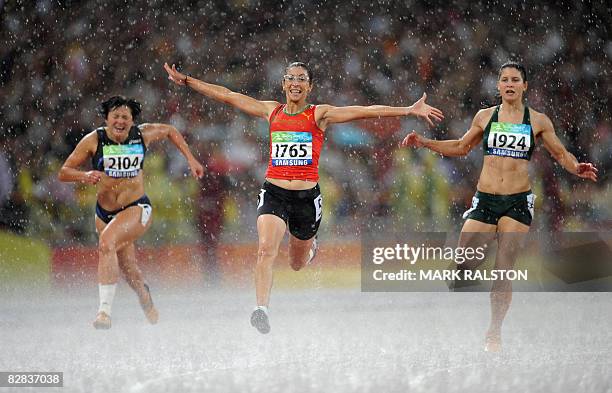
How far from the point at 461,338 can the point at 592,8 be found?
6.09m

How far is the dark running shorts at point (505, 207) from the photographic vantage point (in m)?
5.81

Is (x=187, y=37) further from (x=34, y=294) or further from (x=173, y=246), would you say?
(x=34, y=294)

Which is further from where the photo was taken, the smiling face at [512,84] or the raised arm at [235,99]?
the raised arm at [235,99]

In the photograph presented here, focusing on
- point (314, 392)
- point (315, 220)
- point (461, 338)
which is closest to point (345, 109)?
point (315, 220)

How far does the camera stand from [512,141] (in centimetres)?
585

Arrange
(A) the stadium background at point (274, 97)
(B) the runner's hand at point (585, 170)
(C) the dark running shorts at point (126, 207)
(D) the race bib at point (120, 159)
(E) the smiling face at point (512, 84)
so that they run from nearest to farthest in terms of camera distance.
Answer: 1. (B) the runner's hand at point (585, 170)
2. (E) the smiling face at point (512, 84)
3. (D) the race bib at point (120, 159)
4. (C) the dark running shorts at point (126, 207)
5. (A) the stadium background at point (274, 97)

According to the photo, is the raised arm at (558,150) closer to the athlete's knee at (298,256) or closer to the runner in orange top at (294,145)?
the runner in orange top at (294,145)

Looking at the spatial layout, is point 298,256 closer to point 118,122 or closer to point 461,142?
point 461,142

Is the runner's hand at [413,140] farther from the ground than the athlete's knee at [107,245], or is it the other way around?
the runner's hand at [413,140]

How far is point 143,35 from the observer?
36.8 ft

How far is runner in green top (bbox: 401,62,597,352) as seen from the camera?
581cm

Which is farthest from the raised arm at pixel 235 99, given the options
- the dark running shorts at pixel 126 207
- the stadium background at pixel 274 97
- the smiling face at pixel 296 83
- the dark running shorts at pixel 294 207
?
the stadium background at pixel 274 97

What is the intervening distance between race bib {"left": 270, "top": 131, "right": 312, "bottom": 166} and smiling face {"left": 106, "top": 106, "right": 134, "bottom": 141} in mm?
1123

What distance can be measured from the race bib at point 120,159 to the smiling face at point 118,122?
0.09m
